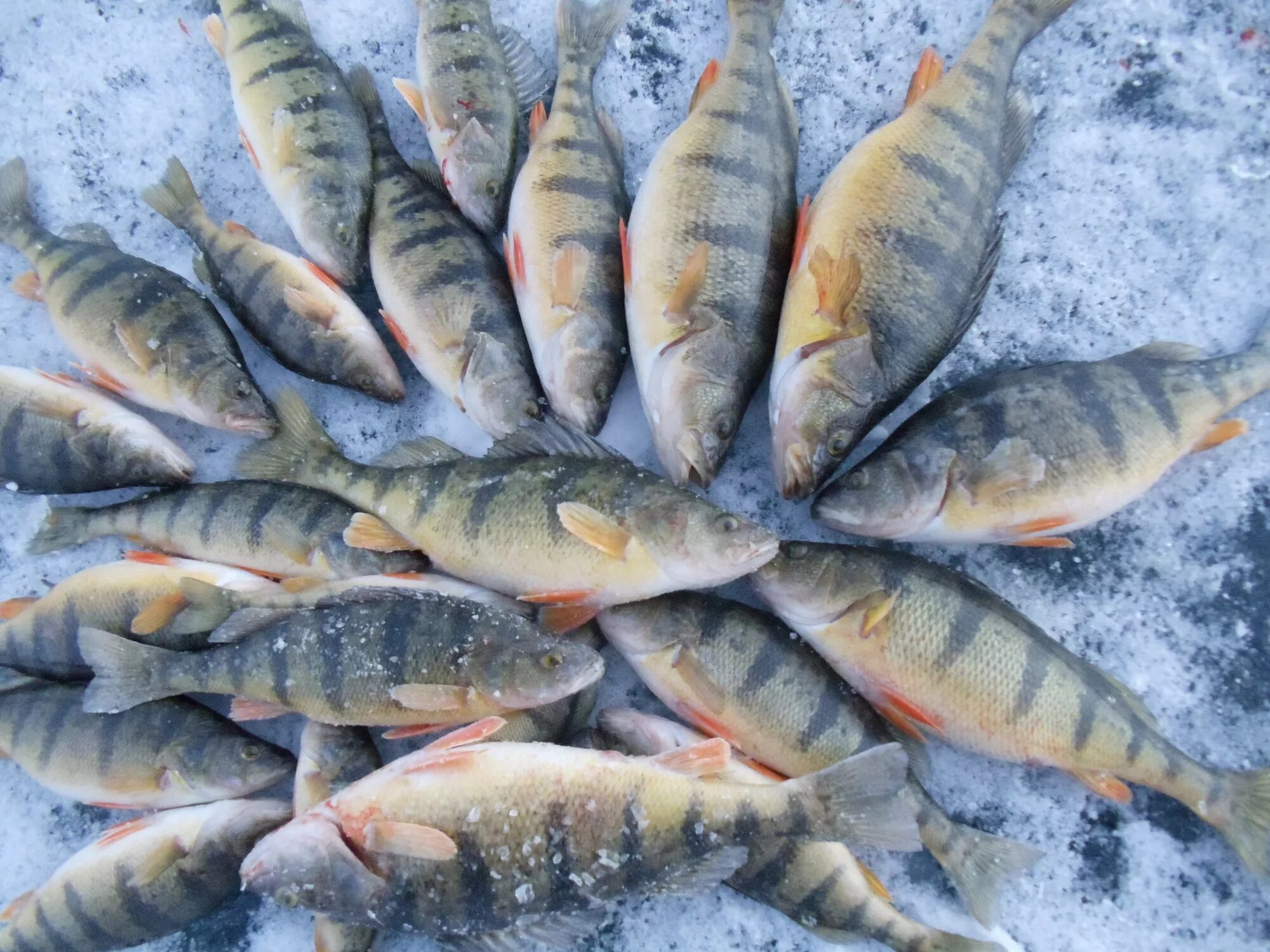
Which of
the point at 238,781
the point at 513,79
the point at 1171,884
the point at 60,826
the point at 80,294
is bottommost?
the point at 60,826

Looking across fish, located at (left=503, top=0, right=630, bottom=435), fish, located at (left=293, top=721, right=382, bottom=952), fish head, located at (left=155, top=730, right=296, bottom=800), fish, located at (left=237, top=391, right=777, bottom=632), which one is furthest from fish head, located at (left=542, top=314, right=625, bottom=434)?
fish head, located at (left=155, top=730, right=296, bottom=800)

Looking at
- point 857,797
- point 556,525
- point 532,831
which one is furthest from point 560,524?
point 857,797

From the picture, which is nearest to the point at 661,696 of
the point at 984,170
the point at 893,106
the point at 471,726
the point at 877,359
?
the point at 471,726

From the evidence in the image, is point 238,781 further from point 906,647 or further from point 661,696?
point 906,647

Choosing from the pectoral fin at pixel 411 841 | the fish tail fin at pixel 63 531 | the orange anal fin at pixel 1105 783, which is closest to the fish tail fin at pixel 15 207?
the fish tail fin at pixel 63 531

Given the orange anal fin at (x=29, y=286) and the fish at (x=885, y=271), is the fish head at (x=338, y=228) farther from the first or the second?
the fish at (x=885, y=271)

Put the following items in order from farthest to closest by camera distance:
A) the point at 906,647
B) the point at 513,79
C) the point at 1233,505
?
the point at 513,79
the point at 1233,505
the point at 906,647
